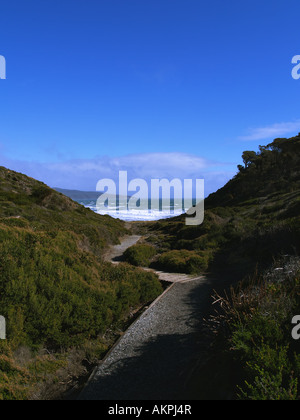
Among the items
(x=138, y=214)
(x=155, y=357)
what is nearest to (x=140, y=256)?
(x=155, y=357)

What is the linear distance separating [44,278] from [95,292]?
1.60 meters

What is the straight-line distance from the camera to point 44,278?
7.62m

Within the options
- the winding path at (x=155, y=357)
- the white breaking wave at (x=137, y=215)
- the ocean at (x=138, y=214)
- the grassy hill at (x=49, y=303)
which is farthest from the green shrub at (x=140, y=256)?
the ocean at (x=138, y=214)

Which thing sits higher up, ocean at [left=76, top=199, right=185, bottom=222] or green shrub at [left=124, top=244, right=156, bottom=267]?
ocean at [left=76, top=199, right=185, bottom=222]

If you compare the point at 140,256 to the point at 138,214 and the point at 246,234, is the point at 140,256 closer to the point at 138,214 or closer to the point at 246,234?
the point at 246,234

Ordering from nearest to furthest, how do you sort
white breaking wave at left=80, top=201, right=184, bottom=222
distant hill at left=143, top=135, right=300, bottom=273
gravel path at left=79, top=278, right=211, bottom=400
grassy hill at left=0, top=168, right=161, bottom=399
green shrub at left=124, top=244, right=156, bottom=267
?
gravel path at left=79, top=278, right=211, bottom=400 → grassy hill at left=0, top=168, right=161, bottom=399 → distant hill at left=143, top=135, right=300, bottom=273 → green shrub at left=124, top=244, right=156, bottom=267 → white breaking wave at left=80, top=201, right=184, bottom=222

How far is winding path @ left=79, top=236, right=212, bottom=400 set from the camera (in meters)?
5.25

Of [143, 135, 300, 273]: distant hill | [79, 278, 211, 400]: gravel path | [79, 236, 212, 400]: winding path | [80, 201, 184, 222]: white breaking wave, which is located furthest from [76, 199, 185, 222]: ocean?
[79, 278, 211, 400]: gravel path

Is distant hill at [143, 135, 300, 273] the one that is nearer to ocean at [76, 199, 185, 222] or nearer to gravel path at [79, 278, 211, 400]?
gravel path at [79, 278, 211, 400]

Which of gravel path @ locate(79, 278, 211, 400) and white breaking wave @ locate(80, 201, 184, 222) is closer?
gravel path @ locate(79, 278, 211, 400)

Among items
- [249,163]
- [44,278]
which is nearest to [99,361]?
[44,278]

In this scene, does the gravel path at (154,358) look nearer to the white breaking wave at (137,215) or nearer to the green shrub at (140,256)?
the green shrub at (140,256)
